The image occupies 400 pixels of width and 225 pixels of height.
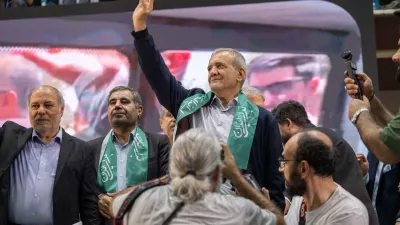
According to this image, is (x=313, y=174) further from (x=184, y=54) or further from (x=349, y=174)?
(x=184, y=54)

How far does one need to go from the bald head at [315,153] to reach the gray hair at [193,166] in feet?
1.88

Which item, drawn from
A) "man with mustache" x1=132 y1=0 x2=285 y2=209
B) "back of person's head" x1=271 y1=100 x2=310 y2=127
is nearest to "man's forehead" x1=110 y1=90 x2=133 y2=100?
"man with mustache" x1=132 y1=0 x2=285 y2=209

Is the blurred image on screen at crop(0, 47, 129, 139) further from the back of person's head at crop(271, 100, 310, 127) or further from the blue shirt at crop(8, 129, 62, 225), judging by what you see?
the back of person's head at crop(271, 100, 310, 127)

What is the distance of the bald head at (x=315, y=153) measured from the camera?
260 centimetres

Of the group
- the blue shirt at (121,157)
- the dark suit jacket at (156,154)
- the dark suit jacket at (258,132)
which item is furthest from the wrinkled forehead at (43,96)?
the dark suit jacket at (258,132)

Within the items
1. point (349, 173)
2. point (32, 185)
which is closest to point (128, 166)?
point (32, 185)

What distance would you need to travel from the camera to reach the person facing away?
2.09 metres

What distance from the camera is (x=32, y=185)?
3445 mm

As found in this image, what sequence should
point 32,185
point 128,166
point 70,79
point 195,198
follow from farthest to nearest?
1. point 70,79
2. point 128,166
3. point 32,185
4. point 195,198

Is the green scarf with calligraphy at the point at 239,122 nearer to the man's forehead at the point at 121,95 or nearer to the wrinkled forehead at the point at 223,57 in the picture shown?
the wrinkled forehead at the point at 223,57

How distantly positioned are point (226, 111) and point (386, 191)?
1410mm

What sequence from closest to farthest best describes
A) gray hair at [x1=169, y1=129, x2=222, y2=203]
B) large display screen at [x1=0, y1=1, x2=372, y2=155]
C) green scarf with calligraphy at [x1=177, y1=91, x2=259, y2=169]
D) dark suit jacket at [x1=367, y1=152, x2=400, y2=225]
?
gray hair at [x1=169, y1=129, x2=222, y2=203]
green scarf with calligraphy at [x1=177, y1=91, x2=259, y2=169]
dark suit jacket at [x1=367, y1=152, x2=400, y2=225]
large display screen at [x1=0, y1=1, x2=372, y2=155]

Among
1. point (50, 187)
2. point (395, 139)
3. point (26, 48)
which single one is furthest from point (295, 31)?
point (395, 139)

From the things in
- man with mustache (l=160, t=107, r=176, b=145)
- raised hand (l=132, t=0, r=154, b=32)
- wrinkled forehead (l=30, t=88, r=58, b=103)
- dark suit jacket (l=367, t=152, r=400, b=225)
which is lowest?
dark suit jacket (l=367, t=152, r=400, b=225)
